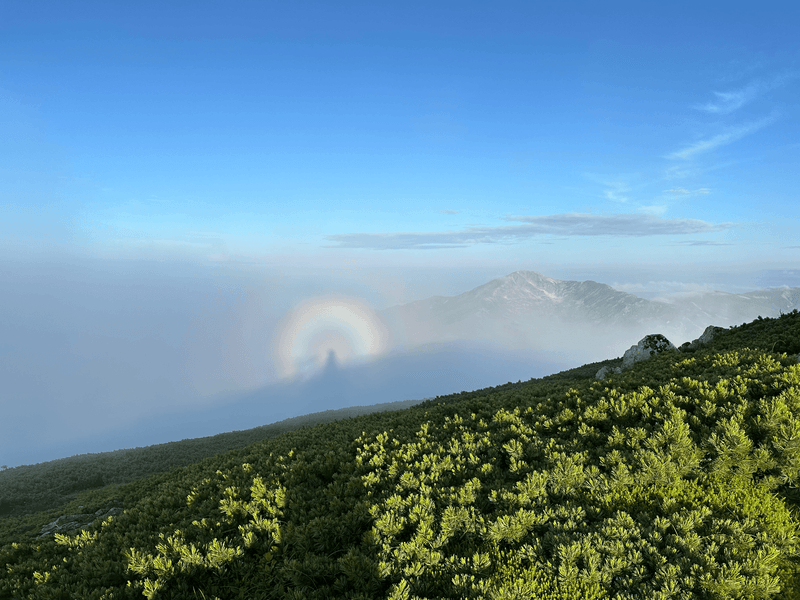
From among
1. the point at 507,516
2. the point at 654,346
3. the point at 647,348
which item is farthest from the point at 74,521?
the point at 654,346

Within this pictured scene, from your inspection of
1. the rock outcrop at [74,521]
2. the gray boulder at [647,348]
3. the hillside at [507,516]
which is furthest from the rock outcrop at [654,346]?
the rock outcrop at [74,521]

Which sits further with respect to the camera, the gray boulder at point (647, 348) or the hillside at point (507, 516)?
the gray boulder at point (647, 348)

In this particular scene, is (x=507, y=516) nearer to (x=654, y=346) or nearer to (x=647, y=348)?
(x=647, y=348)

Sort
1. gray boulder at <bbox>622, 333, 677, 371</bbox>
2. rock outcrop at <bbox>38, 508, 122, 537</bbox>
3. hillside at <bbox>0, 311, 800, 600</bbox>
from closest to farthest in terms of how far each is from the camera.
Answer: hillside at <bbox>0, 311, 800, 600</bbox>
rock outcrop at <bbox>38, 508, 122, 537</bbox>
gray boulder at <bbox>622, 333, 677, 371</bbox>

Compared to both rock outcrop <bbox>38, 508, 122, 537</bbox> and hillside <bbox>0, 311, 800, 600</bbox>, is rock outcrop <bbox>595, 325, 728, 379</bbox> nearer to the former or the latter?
hillside <bbox>0, 311, 800, 600</bbox>

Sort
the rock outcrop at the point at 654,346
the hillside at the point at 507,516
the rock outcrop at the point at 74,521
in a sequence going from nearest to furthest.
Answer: the hillside at the point at 507,516 → the rock outcrop at the point at 74,521 → the rock outcrop at the point at 654,346

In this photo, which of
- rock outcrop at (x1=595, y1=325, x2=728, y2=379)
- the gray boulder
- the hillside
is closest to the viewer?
the hillside

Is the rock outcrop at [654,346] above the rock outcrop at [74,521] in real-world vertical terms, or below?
above

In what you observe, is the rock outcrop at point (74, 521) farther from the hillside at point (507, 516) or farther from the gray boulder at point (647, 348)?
the gray boulder at point (647, 348)

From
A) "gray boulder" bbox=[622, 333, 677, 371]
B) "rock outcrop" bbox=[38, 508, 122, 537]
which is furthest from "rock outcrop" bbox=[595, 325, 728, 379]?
"rock outcrop" bbox=[38, 508, 122, 537]
